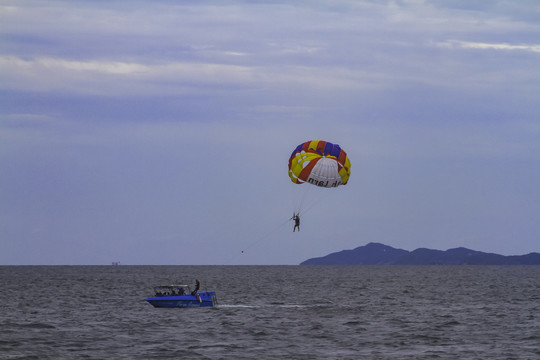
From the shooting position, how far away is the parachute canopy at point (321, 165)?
56.3m

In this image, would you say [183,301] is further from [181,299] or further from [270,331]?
[270,331]

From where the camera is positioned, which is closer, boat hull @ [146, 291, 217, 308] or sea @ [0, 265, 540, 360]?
sea @ [0, 265, 540, 360]

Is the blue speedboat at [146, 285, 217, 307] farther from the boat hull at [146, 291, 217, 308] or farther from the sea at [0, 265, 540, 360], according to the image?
the sea at [0, 265, 540, 360]

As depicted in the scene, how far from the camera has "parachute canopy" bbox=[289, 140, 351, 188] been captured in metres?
56.3

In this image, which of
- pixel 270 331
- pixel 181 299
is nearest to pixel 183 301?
pixel 181 299

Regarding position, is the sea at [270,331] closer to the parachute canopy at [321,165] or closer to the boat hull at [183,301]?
the boat hull at [183,301]

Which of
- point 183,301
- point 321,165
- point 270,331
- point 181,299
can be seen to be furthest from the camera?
point 183,301

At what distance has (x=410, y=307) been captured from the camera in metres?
71.9

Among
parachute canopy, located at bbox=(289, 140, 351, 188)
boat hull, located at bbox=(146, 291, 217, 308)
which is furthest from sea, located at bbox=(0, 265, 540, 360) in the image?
parachute canopy, located at bbox=(289, 140, 351, 188)

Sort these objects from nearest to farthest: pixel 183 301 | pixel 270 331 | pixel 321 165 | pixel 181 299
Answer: pixel 270 331
pixel 321 165
pixel 181 299
pixel 183 301

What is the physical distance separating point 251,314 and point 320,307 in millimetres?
11047

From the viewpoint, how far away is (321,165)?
185ft

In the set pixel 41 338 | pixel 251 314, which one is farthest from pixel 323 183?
pixel 41 338

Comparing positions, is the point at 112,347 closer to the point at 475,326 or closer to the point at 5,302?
the point at 475,326
